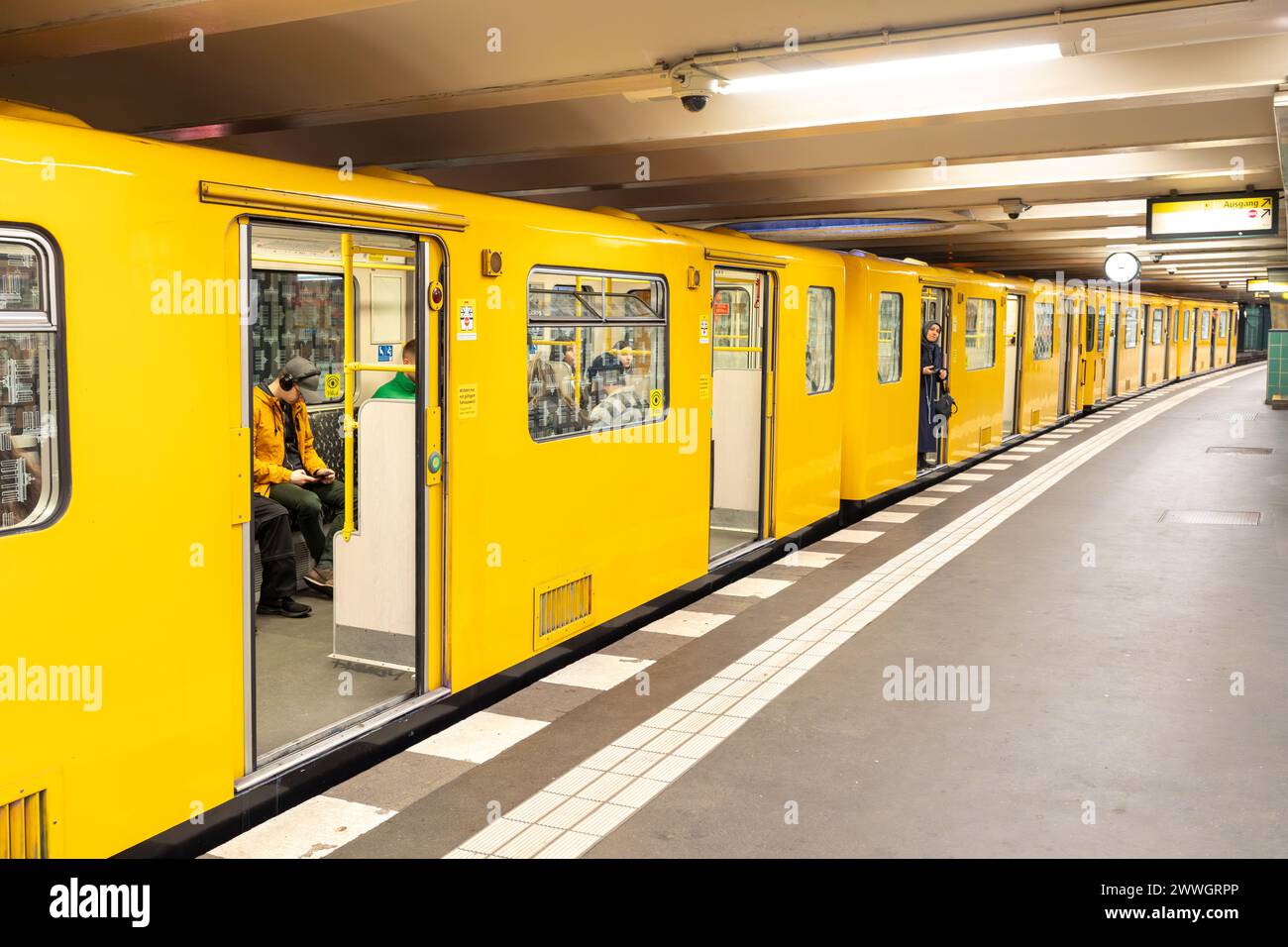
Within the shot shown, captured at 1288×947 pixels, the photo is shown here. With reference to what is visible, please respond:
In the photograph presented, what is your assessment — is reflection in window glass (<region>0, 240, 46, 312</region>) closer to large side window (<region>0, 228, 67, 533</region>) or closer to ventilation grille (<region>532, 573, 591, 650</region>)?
large side window (<region>0, 228, 67, 533</region>)

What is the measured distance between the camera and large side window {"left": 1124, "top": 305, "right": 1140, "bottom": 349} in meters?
23.7

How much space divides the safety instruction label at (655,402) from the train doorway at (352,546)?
1.50 m

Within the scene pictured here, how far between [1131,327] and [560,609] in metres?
22.4

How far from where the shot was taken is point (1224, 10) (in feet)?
11.6

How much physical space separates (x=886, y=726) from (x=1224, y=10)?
2.86 metres

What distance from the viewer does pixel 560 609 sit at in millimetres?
5277

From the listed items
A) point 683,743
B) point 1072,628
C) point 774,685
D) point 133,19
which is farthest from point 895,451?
point 133,19

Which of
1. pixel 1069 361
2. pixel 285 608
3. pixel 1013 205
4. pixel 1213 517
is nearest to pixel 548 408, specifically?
pixel 285 608

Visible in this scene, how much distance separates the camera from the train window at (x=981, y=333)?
12383mm

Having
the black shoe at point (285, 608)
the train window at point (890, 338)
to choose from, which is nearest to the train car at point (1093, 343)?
the train window at point (890, 338)

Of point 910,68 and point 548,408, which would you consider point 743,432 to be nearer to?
point 548,408

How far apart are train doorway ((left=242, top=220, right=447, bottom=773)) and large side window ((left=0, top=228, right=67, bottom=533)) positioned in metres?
0.65

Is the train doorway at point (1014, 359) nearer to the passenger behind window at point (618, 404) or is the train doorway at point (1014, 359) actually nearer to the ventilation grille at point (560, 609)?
the passenger behind window at point (618, 404)

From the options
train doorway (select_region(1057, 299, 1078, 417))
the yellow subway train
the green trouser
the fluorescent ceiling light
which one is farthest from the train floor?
train doorway (select_region(1057, 299, 1078, 417))
